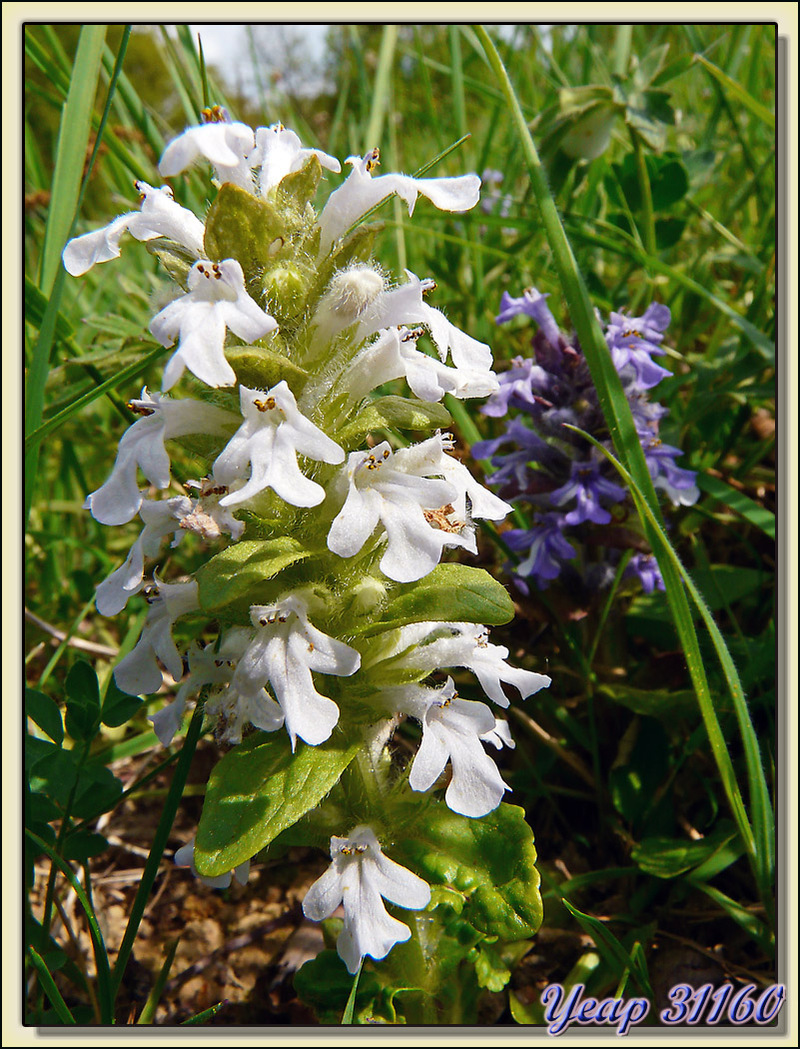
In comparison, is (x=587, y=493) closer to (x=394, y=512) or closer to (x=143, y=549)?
(x=394, y=512)

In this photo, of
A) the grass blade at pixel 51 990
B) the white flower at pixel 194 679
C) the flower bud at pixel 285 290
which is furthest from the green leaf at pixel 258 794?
the flower bud at pixel 285 290

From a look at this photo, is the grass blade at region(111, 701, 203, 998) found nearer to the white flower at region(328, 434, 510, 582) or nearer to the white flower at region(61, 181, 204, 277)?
the white flower at region(328, 434, 510, 582)

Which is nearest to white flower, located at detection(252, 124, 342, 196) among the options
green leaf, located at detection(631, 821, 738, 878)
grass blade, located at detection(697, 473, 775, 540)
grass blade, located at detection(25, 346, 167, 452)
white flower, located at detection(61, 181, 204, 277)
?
white flower, located at detection(61, 181, 204, 277)

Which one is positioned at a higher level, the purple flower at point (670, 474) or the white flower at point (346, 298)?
the white flower at point (346, 298)

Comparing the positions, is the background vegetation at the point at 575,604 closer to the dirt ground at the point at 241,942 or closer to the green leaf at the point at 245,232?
the dirt ground at the point at 241,942

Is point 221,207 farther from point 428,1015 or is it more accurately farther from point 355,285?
point 428,1015

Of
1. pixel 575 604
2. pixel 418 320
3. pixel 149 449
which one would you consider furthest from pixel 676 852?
pixel 149 449
